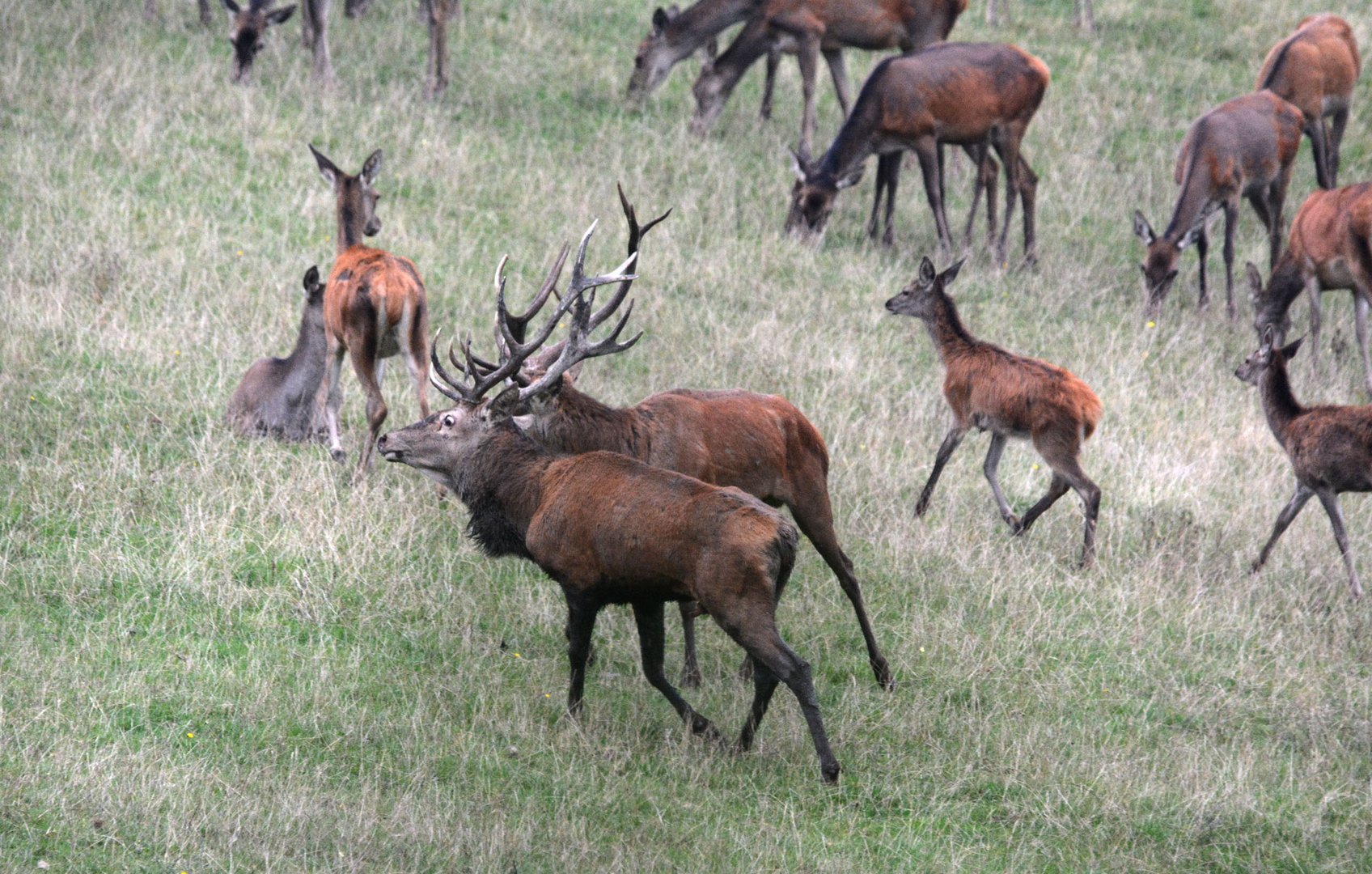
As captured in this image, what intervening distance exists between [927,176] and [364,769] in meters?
9.32

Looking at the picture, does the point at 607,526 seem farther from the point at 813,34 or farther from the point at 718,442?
the point at 813,34

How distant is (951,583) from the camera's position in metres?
8.24

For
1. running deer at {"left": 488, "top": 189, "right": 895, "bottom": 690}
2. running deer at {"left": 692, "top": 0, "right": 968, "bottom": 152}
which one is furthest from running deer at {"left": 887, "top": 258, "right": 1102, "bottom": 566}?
running deer at {"left": 692, "top": 0, "right": 968, "bottom": 152}

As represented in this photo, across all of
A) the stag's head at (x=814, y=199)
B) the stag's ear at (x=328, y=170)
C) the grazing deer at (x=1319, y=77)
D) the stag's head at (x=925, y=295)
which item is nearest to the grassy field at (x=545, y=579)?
the stag's head at (x=814, y=199)

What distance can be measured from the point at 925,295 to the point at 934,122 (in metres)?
4.34

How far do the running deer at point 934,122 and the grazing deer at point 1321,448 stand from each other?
4.79 meters

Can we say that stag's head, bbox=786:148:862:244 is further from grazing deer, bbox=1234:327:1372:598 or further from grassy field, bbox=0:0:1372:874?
grazing deer, bbox=1234:327:1372:598

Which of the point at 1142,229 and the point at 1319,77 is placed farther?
the point at 1319,77

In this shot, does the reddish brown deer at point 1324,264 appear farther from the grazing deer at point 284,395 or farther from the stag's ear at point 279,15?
the stag's ear at point 279,15

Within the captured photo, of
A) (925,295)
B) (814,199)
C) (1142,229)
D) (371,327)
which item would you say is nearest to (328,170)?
(371,327)

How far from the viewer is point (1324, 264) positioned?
12.8 metres

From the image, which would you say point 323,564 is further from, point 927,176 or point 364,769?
point 927,176

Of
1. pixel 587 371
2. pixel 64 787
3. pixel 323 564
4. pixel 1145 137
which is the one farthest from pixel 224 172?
pixel 1145 137

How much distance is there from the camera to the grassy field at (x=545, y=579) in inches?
233
